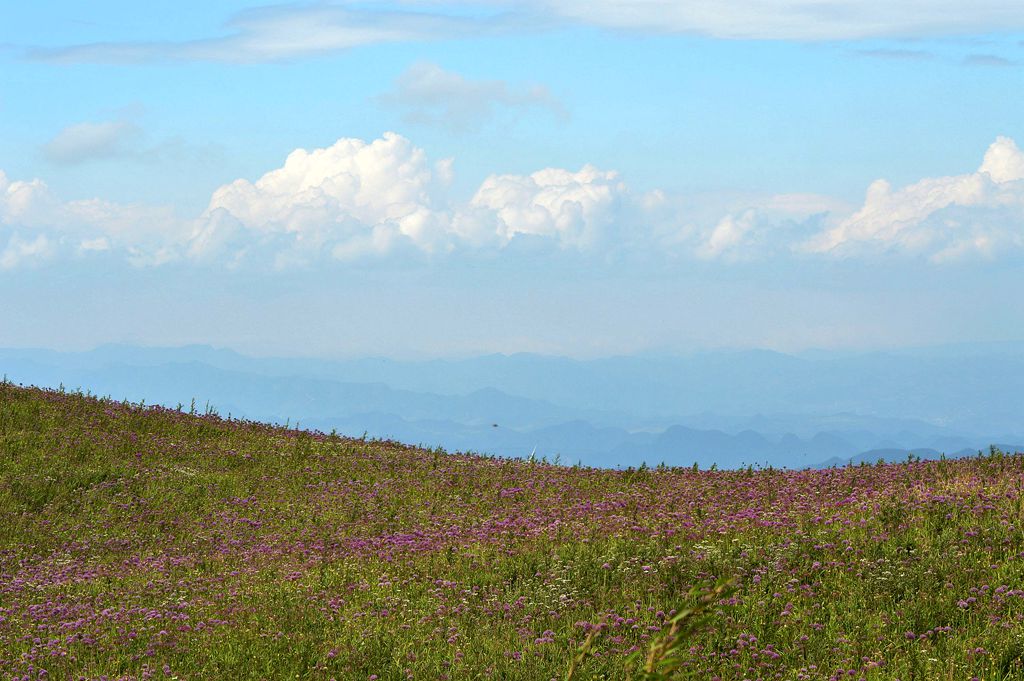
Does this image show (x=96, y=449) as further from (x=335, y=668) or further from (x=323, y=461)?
(x=335, y=668)

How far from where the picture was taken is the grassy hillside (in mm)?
9469

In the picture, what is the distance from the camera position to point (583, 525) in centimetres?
1366

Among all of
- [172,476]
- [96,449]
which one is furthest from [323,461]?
[96,449]

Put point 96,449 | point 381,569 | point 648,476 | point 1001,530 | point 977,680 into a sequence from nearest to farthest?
point 977,680 < point 1001,530 < point 381,569 < point 648,476 < point 96,449

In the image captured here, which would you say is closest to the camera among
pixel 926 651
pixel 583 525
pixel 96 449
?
pixel 926 651

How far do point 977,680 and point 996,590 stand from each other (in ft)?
6.53

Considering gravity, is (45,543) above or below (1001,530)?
below

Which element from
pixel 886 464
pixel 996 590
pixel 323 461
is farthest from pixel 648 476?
pixel 996 590

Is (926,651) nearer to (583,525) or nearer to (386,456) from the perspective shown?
(583,525)

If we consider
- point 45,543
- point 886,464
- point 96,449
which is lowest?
point 45,543

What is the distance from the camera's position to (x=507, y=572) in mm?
11961

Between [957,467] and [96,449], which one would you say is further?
A: [96,449]

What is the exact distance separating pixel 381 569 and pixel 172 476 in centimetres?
855

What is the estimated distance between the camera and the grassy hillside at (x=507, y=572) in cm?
947
